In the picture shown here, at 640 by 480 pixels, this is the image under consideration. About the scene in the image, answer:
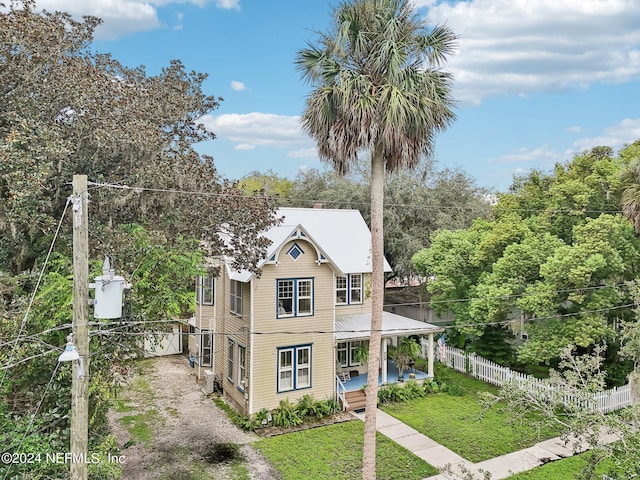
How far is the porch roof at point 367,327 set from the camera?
1700cm

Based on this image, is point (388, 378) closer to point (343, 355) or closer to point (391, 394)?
point (391, 394)

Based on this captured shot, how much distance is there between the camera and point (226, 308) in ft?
57.9

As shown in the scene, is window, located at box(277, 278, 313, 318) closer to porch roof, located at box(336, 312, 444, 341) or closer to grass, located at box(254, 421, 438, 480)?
porch roof, located at box(336, 312, 444, 341)

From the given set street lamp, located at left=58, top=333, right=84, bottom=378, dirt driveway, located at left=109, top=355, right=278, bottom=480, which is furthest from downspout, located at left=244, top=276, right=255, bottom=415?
street lamp, located at left=58, top=333, right=84, bottom=378

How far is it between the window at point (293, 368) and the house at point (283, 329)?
33 millimetres

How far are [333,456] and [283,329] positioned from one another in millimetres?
4440

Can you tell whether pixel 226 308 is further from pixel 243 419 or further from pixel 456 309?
pixel 456 309

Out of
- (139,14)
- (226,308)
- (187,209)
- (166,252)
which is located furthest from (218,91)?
(226,308)

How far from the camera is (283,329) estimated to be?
15.6 metres

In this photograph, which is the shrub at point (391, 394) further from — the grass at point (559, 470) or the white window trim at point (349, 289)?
the grass at point (559, 470)

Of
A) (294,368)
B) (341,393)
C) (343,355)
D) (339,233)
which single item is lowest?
(341,393)

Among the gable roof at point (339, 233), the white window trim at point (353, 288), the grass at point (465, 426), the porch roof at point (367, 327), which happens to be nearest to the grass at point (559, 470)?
the grass at point (465, 426)

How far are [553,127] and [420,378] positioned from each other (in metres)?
13.6

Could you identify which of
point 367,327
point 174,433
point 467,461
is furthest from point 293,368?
point 467,461
